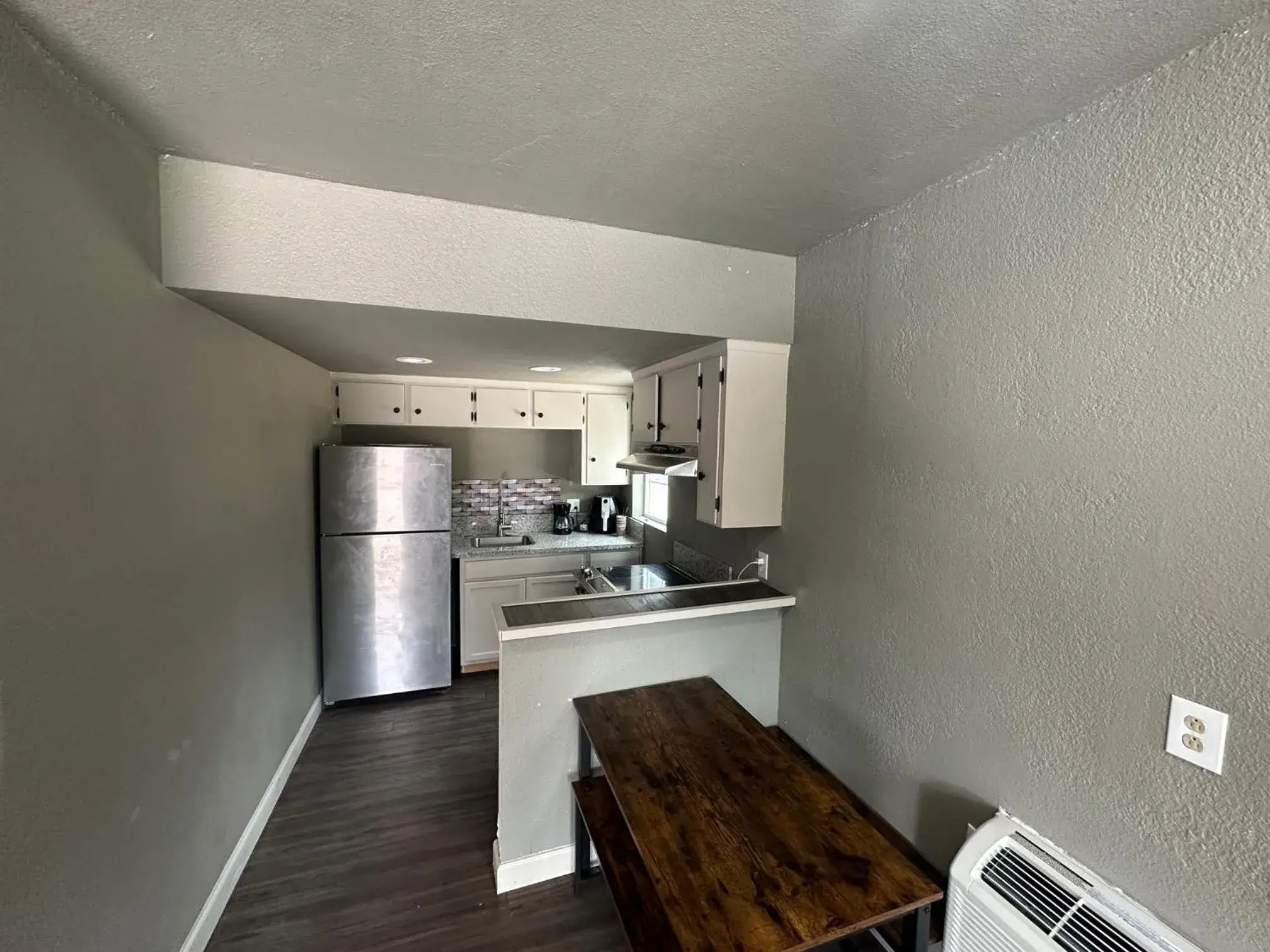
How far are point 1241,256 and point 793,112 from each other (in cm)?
87

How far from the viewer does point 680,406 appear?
7.89 feet

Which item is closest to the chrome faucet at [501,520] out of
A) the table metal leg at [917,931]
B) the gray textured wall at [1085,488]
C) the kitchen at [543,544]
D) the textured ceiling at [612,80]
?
the kitchen at [543,544]

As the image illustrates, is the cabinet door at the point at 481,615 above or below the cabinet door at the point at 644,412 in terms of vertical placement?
below

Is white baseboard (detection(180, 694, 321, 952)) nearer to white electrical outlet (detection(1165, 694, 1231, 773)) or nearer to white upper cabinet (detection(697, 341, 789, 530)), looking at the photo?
white upper cabinet (detection(697, 341, 789, 530))

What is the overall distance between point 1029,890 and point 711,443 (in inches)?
62.1

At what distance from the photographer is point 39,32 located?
93 cm

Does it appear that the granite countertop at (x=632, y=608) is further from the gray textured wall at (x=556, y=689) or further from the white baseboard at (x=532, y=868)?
the white baseboard at (x=532, y=868)

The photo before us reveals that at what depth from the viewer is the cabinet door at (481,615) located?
142 inches

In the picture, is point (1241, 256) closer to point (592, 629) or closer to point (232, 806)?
point (592, 629)

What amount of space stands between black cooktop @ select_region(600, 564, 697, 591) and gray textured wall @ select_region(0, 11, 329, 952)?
182 centimetres

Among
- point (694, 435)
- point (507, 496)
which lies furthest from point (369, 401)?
point (694, 435)

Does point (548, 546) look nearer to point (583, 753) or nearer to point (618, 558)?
point (618, 558)

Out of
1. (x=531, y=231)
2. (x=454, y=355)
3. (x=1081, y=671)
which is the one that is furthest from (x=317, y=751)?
(x=1081, y=671)

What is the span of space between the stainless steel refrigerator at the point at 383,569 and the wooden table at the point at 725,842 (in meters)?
1.81
